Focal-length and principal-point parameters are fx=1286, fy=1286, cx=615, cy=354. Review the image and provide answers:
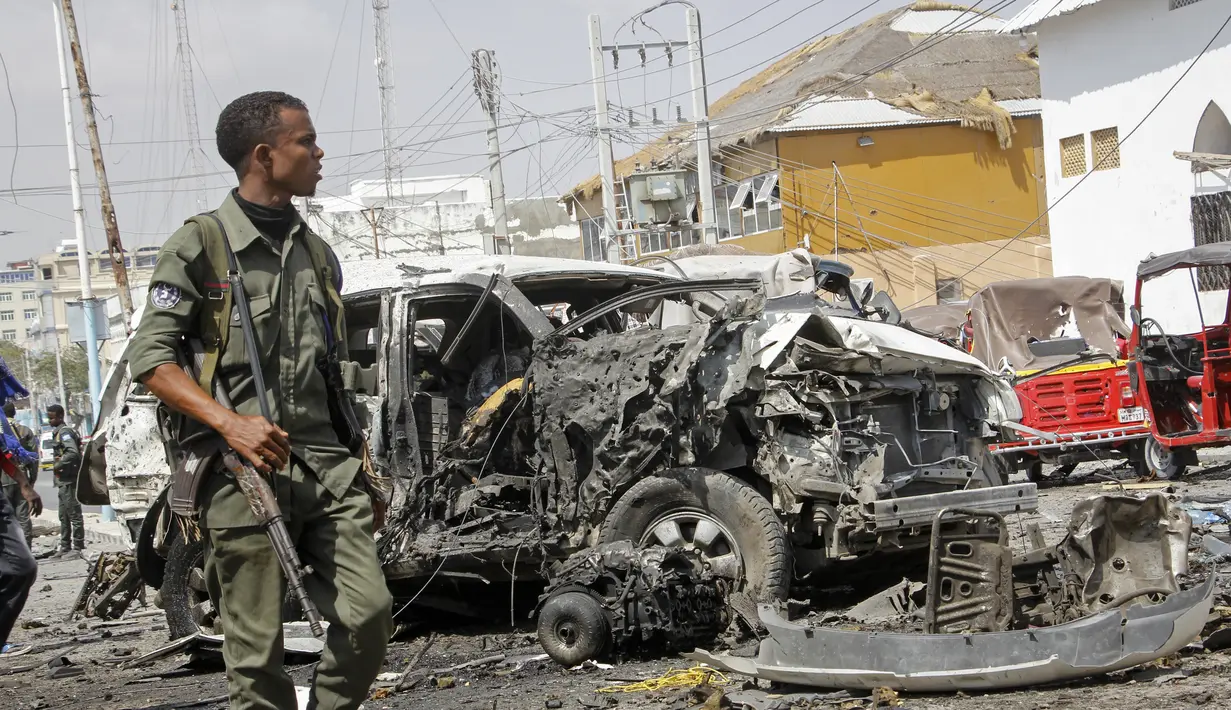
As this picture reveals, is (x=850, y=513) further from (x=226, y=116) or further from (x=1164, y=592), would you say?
(x=226, y=116)

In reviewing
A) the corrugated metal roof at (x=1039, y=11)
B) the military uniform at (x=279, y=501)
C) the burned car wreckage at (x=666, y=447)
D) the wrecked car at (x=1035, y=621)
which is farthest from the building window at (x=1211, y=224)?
the military uniform at (x=279, y=501)

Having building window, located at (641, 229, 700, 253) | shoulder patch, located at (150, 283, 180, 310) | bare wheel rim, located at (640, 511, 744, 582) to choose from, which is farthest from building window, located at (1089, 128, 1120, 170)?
shoulder patch, located at (150, 283, 180, 310)

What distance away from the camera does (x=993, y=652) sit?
482 cm

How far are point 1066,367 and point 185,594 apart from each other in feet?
34.1

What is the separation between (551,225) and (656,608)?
143ft

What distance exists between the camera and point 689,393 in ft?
21.0

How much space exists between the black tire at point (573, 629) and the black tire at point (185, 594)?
2.71m

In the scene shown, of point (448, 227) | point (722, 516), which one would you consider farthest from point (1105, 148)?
point (448, 227)

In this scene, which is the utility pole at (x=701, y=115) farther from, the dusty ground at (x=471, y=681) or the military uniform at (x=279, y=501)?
the military uniform at (x=279, y=501)

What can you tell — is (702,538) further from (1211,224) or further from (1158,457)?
(1211,224)

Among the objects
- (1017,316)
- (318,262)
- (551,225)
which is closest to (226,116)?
(318,262)

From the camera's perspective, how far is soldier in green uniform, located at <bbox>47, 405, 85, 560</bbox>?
16.6 m

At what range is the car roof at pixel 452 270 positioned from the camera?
742 centimetres

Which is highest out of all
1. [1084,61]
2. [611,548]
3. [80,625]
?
[1084,61]
